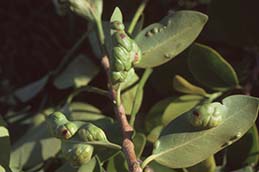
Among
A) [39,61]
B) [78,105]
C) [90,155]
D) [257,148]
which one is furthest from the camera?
[39,61]

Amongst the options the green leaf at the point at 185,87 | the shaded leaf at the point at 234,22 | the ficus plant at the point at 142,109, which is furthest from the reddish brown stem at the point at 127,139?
the shaded leaf at the point at 234,22

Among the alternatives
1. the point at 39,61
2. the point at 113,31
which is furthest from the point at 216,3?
the point at 39,61

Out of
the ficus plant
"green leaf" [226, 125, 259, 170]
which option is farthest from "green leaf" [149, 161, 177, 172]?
"green leaf" [226, 125, 259, 170]

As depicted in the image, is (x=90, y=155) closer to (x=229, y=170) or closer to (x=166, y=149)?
(x=166, y=149)

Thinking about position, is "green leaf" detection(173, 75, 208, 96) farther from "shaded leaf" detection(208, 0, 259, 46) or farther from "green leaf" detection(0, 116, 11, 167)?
"green leaf" detection(0, 116, 11, 167)

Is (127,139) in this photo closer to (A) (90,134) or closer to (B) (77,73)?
(A) (90,134)

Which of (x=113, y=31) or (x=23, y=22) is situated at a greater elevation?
(x=113, y=31)

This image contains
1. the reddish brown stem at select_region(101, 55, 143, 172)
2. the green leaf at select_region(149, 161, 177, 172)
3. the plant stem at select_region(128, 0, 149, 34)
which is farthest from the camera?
the plant stem at select_region(128, 0, 149, 34)
